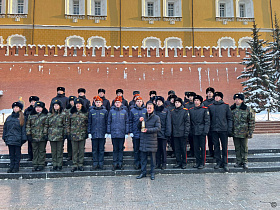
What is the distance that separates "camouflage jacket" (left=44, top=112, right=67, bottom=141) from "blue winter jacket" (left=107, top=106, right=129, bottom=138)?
1.18 m

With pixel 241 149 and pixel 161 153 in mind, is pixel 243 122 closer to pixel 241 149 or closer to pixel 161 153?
pixel 241 149

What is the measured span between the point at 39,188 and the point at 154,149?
2.65 m

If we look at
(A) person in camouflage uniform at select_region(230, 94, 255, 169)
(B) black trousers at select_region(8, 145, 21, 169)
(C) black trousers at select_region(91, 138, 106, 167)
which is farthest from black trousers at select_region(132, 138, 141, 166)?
(B) black trousers at select_region(8, 145, 21, 169)

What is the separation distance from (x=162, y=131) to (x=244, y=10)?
2465 cm

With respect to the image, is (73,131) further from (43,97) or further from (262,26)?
(262,26)

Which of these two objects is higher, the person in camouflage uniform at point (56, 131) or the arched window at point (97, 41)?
the arched window at point (97, 41)

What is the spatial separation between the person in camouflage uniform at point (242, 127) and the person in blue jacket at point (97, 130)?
11.1 ft

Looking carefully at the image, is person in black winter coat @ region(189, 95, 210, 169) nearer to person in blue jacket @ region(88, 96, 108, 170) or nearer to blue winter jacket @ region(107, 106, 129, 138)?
blue winter jacket @ region(107, 106, 129, 138)

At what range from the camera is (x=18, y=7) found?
23.8 metres

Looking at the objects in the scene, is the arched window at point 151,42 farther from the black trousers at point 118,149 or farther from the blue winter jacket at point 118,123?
the black trousers at point 118,149

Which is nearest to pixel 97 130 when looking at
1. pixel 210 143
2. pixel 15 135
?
pixel 15 135

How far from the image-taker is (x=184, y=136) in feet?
20.4

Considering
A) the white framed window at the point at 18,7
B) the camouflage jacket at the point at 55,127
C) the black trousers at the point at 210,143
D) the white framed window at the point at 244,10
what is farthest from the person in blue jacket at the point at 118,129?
the white framed window at the point at 244,10

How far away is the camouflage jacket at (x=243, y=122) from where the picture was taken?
245 inches
